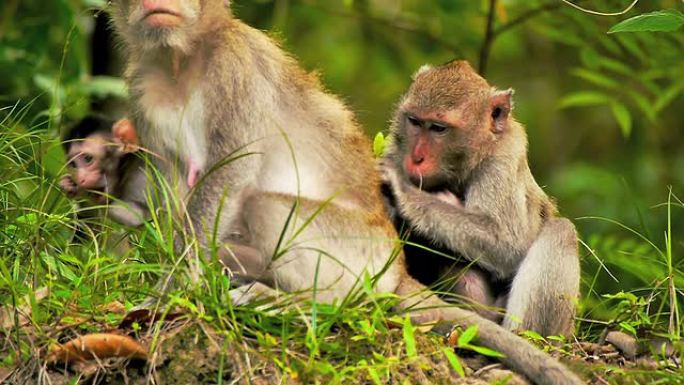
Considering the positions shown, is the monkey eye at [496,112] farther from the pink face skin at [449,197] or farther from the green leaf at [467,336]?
the green leaf at [467,336]

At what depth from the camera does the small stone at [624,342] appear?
6.48 meters

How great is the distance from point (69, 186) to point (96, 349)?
2704 millimetres

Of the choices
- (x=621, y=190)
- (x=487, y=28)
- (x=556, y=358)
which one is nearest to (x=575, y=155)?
(x=621, y=190)

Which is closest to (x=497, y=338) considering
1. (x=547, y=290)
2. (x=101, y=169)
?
(x=547, y=290)

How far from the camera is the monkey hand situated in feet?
26.2

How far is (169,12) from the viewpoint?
668 cm

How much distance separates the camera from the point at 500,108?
732 cm

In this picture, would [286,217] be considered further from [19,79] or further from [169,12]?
[19,79]

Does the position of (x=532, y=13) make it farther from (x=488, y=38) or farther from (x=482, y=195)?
(x=482, y=195)

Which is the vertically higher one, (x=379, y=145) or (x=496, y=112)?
(x=496, y=112)

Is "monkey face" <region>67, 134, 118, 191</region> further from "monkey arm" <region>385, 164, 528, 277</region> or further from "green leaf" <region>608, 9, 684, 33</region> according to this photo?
"green leaf" <region>608, 9, 684, 33</region>

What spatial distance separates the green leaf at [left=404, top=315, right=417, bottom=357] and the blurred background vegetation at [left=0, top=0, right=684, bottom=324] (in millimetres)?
1591

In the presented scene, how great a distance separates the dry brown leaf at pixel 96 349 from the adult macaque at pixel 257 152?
0.86 meters

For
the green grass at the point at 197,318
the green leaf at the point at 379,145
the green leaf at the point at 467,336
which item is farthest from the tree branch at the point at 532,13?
the green leaf at the point at 467,336
